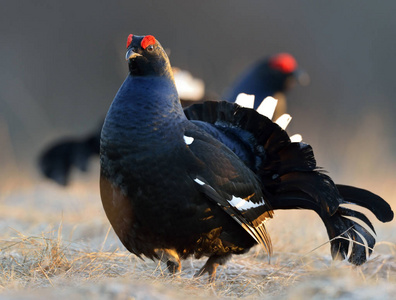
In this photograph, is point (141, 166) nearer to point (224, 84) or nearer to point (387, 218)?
point (387, 218)

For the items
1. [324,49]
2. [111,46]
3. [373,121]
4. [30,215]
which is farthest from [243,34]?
[30,215]

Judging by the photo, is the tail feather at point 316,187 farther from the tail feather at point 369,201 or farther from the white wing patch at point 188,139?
the white wing patch at point 188,139

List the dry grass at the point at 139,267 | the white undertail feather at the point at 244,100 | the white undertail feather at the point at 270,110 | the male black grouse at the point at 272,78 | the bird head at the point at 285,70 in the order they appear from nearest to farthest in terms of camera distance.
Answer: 1. the dry grass at the point at 139,267
2. the white undertail feather at the point at 270,110
3. the white undertail feather at the point at 244,100
4. the male black grouse at the point at 272,78
5. the bird head at the point at 285,70

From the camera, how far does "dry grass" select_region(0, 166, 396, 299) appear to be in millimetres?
1944

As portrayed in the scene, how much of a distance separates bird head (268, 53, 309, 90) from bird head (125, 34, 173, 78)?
3.55m

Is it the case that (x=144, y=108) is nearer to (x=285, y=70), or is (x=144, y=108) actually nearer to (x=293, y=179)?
(x=293, y=179)

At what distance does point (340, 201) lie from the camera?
2963 mm

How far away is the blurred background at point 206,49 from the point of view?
31.2 ft

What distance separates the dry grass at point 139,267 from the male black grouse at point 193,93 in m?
0.38

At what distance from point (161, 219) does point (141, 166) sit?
0.25 meters

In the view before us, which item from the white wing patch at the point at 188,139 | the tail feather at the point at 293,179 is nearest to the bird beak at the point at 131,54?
the white wing patch at the point at 188,139

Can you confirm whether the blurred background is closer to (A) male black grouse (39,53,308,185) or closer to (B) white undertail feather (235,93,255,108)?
(A) male black grouse (39,53,308,185)

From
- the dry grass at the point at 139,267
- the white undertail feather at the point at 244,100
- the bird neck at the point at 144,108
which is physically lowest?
the dry grass at the point at 139,267

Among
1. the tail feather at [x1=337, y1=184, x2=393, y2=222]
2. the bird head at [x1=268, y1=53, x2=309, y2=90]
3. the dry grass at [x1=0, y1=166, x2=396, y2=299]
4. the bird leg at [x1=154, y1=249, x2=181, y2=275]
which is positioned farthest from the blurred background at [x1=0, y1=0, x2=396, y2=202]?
the bird leg at [x1=154, y1=249, x2=181, y2=275]
